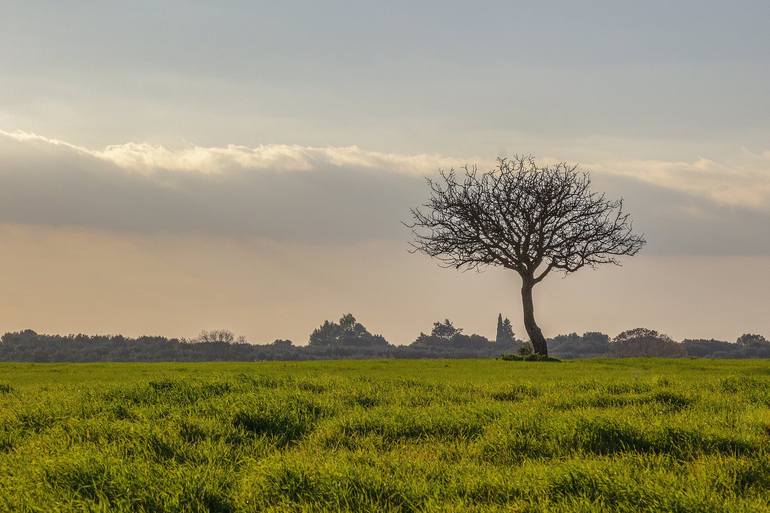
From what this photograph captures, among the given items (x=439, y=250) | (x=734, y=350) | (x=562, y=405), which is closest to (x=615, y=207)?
(x=439, y=250)

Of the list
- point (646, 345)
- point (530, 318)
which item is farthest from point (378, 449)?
point (646, 345)

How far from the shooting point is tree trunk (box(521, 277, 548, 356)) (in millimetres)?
55969

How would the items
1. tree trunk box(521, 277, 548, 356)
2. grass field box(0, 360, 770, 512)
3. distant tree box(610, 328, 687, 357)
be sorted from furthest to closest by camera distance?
distant tree box(610, 328, 687, 357), tree trunk box(521, 277, 548, 356), grass field box(0, 360, 770, 512)

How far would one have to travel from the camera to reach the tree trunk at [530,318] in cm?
5597

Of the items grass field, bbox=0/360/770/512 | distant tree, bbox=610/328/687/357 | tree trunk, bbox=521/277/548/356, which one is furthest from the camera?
distant tree, bbox=610/328/687/357

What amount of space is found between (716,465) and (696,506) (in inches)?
84.6

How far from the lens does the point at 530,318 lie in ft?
185

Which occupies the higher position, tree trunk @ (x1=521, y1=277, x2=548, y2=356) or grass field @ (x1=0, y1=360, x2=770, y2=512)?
tree trunk @ (x1=521, y1=277, x2=548, y2=356)

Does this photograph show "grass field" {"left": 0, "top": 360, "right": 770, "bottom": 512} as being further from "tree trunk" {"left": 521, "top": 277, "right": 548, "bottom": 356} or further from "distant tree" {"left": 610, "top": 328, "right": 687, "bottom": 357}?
"distant tree" {"left": 610, "top": 328, "right": 687, "bottom": 357}

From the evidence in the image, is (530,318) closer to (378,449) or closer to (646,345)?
(378,449)

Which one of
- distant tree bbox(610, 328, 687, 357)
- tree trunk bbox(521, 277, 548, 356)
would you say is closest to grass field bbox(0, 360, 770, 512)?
tree trunk bbox(521, 277, 548, 356)

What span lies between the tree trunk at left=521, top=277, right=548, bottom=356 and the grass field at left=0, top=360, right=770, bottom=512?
3943 cm

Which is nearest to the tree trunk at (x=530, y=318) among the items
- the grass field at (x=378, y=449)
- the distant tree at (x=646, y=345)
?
the grass field at (x=378, y=449)

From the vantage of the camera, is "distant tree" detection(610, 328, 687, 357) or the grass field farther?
"distant tree" detection(610, 328, 687, 357)
